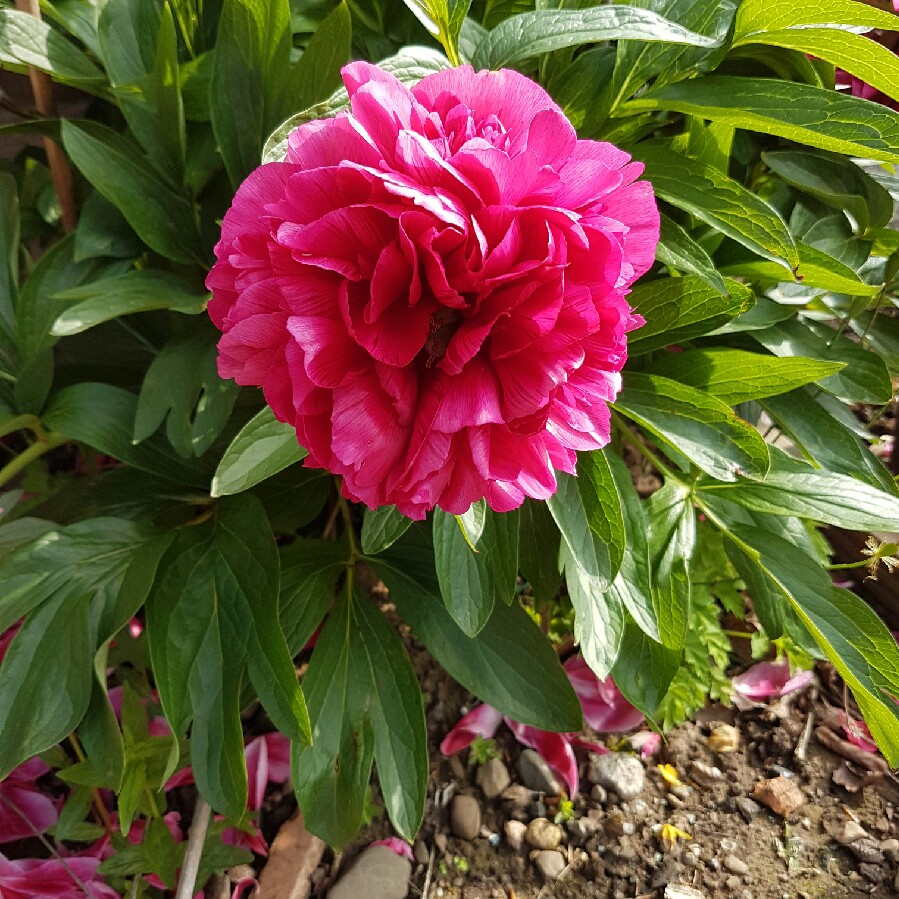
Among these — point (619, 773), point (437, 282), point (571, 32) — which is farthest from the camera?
point (619, 773)

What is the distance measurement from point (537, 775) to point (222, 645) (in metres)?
0.49

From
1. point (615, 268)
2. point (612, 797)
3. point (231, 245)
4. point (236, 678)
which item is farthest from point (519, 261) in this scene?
point (612, 797)

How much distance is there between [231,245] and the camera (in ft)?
1.43

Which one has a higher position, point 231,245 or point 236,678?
point 231,245

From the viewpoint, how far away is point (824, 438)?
75 cm

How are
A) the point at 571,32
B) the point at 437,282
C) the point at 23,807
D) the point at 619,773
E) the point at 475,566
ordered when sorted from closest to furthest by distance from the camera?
1. the point at 437,282
2. the point at 571,32
3. the point at 475,566
4. the point at 23,807
5. the point at 619,773

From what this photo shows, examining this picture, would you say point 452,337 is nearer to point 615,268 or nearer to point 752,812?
point 615,268

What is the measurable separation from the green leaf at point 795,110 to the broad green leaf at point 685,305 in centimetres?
12

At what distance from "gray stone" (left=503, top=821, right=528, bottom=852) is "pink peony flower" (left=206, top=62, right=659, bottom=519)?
65cm

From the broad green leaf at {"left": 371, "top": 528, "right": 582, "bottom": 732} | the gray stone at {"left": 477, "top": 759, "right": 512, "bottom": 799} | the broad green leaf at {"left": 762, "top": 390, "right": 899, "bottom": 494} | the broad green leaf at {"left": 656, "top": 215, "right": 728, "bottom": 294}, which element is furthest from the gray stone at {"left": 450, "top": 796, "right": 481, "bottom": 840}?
the broad green leaf at {"left": 656, "top": 215, "right": 728, "bottom": 294}

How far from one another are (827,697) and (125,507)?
971 millimetres

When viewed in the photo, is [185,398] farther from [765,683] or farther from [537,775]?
[765,683]

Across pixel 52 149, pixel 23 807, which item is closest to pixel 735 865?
pixel 23 807

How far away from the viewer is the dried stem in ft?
2.29
